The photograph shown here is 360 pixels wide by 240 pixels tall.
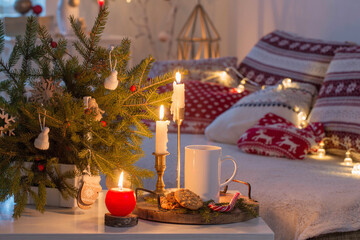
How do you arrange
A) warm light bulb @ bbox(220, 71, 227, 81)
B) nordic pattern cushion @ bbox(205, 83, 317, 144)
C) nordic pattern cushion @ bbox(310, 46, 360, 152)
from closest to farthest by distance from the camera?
1. nordic pattern cushion @ bbox(310, 46, 360, 152)
2. nordic pattern cushion @ bbox(205, 83, 317, 144)
3. warm light bulb @ bbox(220, 71, 227, 81)

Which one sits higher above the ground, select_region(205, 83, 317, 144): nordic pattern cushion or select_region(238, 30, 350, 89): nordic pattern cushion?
select_region(238, 30, 350, 89): nordic pattern cushion

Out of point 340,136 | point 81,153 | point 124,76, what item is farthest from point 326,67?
point 81,153

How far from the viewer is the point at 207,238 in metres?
1.08

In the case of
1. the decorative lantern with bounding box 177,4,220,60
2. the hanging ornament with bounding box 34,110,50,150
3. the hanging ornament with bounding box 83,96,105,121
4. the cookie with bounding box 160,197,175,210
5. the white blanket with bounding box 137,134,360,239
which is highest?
the decorative lantern with bounding box 177,4,220,60

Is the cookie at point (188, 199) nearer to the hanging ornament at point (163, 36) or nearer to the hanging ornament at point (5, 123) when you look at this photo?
the hanging ornament at point (5, 123)

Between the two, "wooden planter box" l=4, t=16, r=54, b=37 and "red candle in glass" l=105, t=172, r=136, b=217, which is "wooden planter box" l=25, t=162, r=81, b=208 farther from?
"wooden planter box" l=4, t=16, r=54, b=37

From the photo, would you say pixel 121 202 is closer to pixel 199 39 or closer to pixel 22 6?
pixel 22 6

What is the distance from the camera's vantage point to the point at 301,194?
147 cm

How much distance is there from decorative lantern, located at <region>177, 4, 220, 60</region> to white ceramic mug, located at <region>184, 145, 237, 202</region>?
2773 millimetres

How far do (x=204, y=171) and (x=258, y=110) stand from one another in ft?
3.36

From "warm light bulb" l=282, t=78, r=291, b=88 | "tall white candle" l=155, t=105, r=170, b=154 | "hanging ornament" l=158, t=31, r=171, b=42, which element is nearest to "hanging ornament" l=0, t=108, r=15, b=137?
"tall white candle" l=155, t=105, r=170, b=154

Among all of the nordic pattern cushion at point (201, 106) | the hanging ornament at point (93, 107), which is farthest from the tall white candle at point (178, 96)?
the nordic pattern cushion at point (201, 106)

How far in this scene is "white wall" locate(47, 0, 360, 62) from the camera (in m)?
2.83

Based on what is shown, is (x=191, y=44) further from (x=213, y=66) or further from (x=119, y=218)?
(x=119, y=218)
